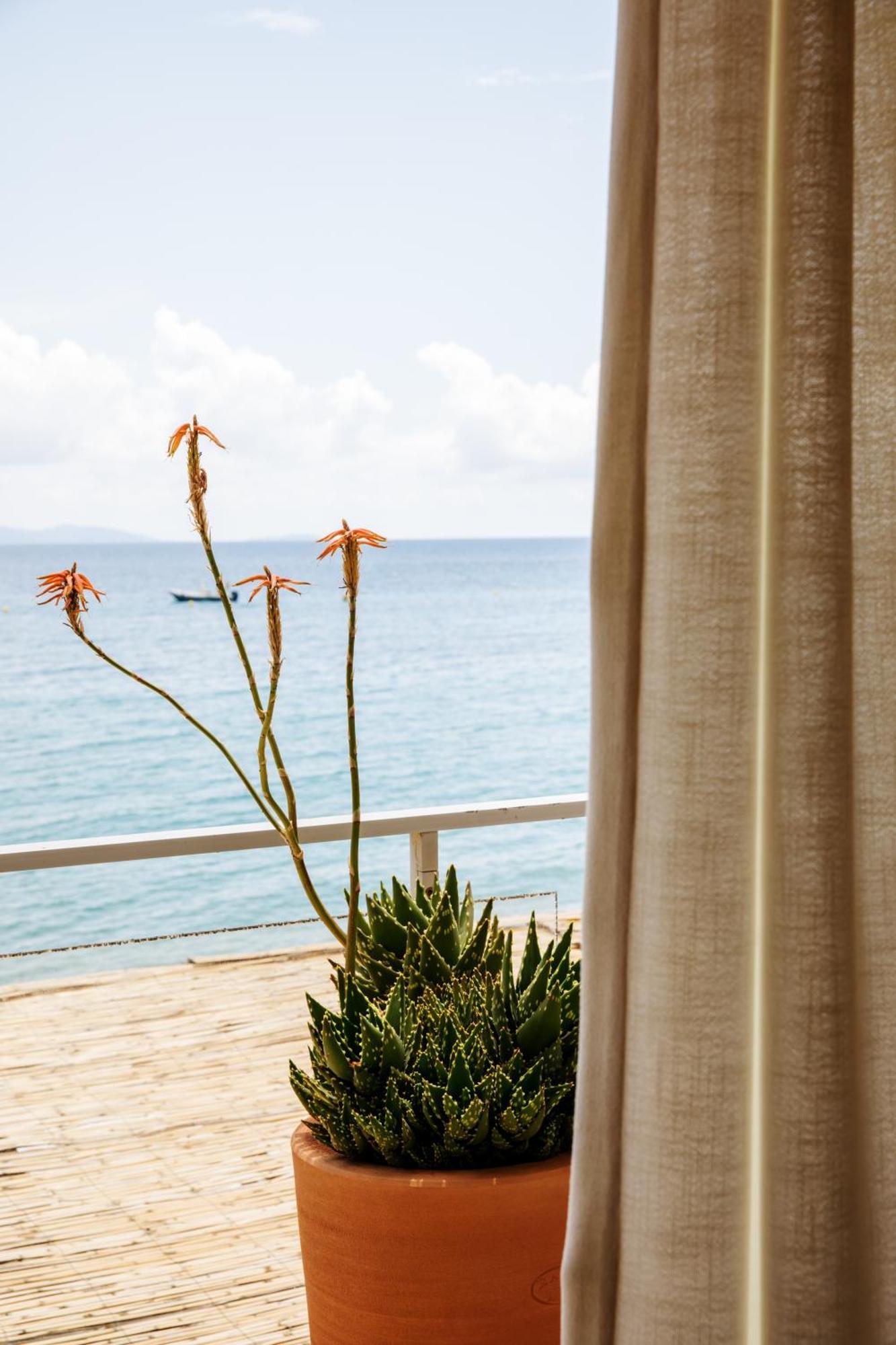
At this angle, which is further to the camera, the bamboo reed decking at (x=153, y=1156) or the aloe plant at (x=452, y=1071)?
the bamboo reed decking at (x=153, y=1156)

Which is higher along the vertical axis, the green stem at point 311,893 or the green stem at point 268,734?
the green stem at point 268,734

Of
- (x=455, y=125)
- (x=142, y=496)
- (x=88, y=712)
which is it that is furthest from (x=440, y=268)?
(x=88, y=712)

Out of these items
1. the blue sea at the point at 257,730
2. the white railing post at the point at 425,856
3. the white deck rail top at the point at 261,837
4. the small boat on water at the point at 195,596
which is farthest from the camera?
the small boat on water at the point at 195,596

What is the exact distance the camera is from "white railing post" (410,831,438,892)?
2.00 metres

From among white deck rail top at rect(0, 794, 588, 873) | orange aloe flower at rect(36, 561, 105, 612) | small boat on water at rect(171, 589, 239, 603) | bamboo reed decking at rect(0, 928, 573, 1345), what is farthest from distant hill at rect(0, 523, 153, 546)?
orange aloe flower at rect(36, 561, 105, 612)

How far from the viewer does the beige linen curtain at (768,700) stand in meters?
0.77

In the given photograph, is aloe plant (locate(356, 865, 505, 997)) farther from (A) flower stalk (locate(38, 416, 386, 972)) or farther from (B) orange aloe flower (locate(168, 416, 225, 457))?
(B) orange aloe flower (locate(168, 416, 225, 457))

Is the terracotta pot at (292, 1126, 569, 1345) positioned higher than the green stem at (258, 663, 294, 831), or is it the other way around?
the green stem at (258, 663, 294, 831)

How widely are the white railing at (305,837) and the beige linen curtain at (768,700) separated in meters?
1.07

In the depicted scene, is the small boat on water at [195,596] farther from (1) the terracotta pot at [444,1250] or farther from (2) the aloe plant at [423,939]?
(1) the terracotta pot at [444,1250]

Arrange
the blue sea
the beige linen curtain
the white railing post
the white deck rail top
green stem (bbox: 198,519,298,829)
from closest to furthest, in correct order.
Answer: the beige linen curtain
green stem (bbox: 198,519,298,829)
the white deck rail top
the white railing post
the blue sea

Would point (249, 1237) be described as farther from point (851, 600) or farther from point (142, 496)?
point (142, 496)

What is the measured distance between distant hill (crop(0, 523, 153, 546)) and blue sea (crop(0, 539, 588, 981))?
169 cm

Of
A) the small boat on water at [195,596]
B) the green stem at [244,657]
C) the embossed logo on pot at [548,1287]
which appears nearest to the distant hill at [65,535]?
the small boat on water at [195,596]
